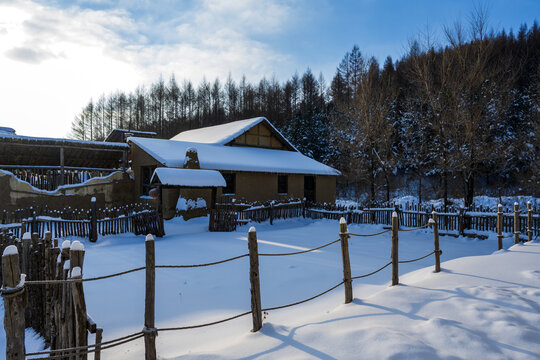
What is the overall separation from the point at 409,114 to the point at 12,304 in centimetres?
3101

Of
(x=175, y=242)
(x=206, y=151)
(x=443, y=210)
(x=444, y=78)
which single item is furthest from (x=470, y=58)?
(x=175, y=242)

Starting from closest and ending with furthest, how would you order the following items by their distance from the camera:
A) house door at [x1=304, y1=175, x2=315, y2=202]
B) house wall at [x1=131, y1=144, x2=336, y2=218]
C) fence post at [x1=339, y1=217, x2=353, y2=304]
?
fence post at [x1=339, y1=217, x2=353, y2=304] → house wall at [x1=131, y1=144, x2=336, y2=218] → house door at [x1=304, y1=175, x2=315, y2=202]

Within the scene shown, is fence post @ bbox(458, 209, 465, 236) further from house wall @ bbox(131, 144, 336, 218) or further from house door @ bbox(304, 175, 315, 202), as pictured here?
house door @ bbox(304, 175, 315, 202)

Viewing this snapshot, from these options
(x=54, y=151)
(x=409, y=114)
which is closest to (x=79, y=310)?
Result: (x=54, y=151)

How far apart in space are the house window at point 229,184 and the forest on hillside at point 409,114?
9.13 metres

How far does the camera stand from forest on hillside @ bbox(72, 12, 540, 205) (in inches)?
671

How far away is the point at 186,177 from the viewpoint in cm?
1404

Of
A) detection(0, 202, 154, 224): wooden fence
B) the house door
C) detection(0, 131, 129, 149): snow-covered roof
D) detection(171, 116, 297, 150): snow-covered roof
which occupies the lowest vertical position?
detection(0, 202, 154, 224): wooden fence

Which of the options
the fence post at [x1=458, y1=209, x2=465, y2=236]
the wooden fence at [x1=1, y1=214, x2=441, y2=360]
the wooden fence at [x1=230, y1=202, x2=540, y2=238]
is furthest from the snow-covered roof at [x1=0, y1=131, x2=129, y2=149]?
the fence post at [x1=458, y1=209, x2=465, y2=236]

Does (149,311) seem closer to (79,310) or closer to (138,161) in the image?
(79,310)

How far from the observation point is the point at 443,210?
14.4 m

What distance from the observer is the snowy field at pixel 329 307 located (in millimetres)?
3662

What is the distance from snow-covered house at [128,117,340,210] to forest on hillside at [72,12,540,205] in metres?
3.90

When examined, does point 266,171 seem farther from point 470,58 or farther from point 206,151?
point 470,58
